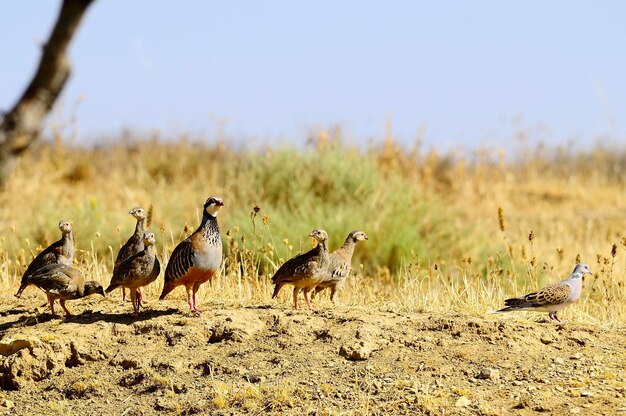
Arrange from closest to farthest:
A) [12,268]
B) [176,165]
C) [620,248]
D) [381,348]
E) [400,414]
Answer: [400,414] < [381,348] < [12,268] < [620,248] < [176,165]

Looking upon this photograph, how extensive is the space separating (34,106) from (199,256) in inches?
140

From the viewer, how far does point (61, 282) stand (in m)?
8.57

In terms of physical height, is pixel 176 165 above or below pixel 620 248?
above

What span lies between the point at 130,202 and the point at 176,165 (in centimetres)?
345

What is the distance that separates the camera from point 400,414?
280 inches

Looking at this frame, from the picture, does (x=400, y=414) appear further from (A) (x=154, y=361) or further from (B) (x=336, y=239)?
(B) (x=336, y=239)

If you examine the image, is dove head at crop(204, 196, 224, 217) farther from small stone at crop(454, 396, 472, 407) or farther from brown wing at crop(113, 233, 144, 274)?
small stone at crop(454, 396, 472, 407)

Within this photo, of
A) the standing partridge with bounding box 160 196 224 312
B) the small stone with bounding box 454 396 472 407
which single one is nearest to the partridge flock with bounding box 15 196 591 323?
the standing partridge with bounding box 160 196 224 312

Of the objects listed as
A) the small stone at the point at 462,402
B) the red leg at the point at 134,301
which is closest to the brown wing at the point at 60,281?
the red leg at the point at 134,301

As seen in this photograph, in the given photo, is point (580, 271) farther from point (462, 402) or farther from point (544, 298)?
point (462, 402)

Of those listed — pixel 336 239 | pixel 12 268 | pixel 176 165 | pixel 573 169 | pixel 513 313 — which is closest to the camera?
pixel 513 313

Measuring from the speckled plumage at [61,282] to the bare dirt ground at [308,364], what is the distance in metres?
0.25

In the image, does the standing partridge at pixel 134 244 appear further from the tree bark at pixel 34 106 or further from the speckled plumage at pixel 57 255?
the tree bark at pixel 34 106

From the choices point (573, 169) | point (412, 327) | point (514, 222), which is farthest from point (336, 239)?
point (573, 169)
